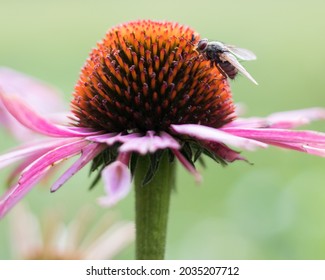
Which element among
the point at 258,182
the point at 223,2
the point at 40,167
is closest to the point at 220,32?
the point at 223,2

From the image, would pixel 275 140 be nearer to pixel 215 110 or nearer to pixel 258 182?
pixel 215 110

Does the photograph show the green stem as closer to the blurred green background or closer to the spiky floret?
the spiky floret

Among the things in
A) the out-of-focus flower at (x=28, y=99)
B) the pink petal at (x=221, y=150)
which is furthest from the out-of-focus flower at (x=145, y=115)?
the out-of-focus flower at (x=28, y=99)

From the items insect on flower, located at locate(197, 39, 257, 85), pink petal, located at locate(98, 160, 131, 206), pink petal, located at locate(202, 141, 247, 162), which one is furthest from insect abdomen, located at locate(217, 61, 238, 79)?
pink petal, located at locate(98, 160, 131, 206)

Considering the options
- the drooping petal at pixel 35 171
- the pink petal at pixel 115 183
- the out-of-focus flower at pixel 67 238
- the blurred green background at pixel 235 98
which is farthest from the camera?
the blurred green background at pixel 235 98

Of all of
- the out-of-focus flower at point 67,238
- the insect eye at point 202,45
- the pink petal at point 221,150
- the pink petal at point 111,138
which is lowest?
the out-of-focus flower at point 67,238

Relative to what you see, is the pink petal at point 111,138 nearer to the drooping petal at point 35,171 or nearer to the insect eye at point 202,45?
the drooping petal at point 35,171

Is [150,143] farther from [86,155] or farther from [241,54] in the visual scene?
[241,54]
